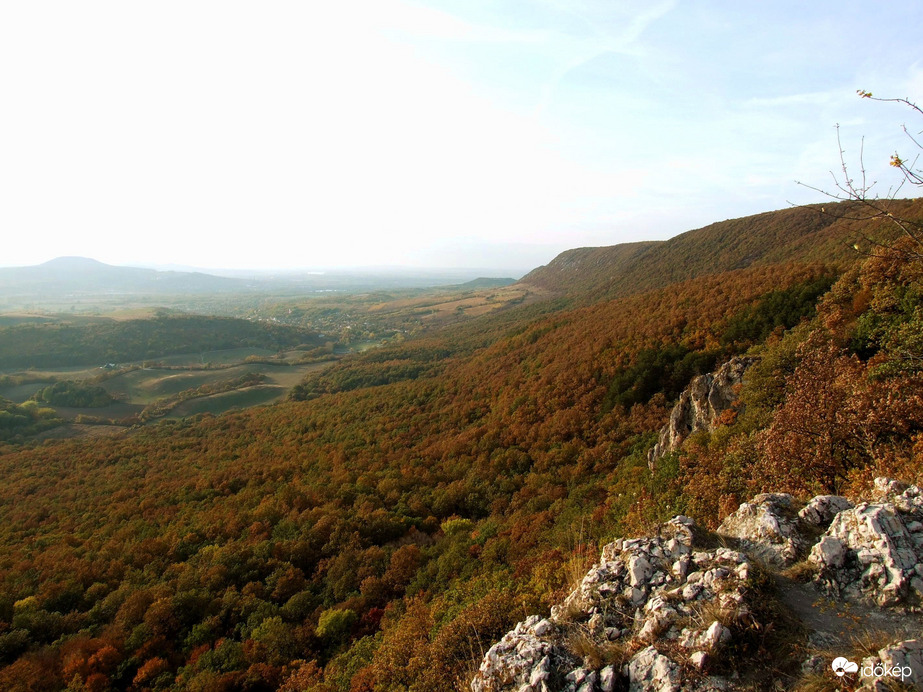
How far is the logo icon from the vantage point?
3.56m

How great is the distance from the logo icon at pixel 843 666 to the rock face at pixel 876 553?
1280mm

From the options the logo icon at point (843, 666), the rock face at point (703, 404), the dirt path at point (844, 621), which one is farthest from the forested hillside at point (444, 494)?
the logo icon at point (843, 666)

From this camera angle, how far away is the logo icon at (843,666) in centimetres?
356

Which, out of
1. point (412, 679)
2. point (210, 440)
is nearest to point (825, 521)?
point (412, 679)

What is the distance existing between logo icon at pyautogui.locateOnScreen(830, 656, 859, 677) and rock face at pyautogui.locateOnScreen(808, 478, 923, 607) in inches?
50.4

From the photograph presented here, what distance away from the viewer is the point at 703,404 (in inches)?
600

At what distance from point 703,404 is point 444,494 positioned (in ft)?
44.6

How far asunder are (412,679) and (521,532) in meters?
8.53

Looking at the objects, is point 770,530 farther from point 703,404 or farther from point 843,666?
point 703,404

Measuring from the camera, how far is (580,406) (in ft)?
79.4

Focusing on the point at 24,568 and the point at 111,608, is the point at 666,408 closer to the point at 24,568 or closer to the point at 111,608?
the point at 111,608

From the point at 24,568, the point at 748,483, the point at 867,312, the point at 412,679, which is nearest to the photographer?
the point at 412,679

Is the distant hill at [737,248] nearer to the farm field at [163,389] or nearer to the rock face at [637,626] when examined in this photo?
the rock face at [637,626]

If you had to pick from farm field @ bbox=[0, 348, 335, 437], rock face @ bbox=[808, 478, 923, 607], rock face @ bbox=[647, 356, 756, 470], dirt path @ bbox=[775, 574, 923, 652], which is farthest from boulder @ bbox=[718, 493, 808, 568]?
farm field @ bbox=[0, 348, 335, 437]
